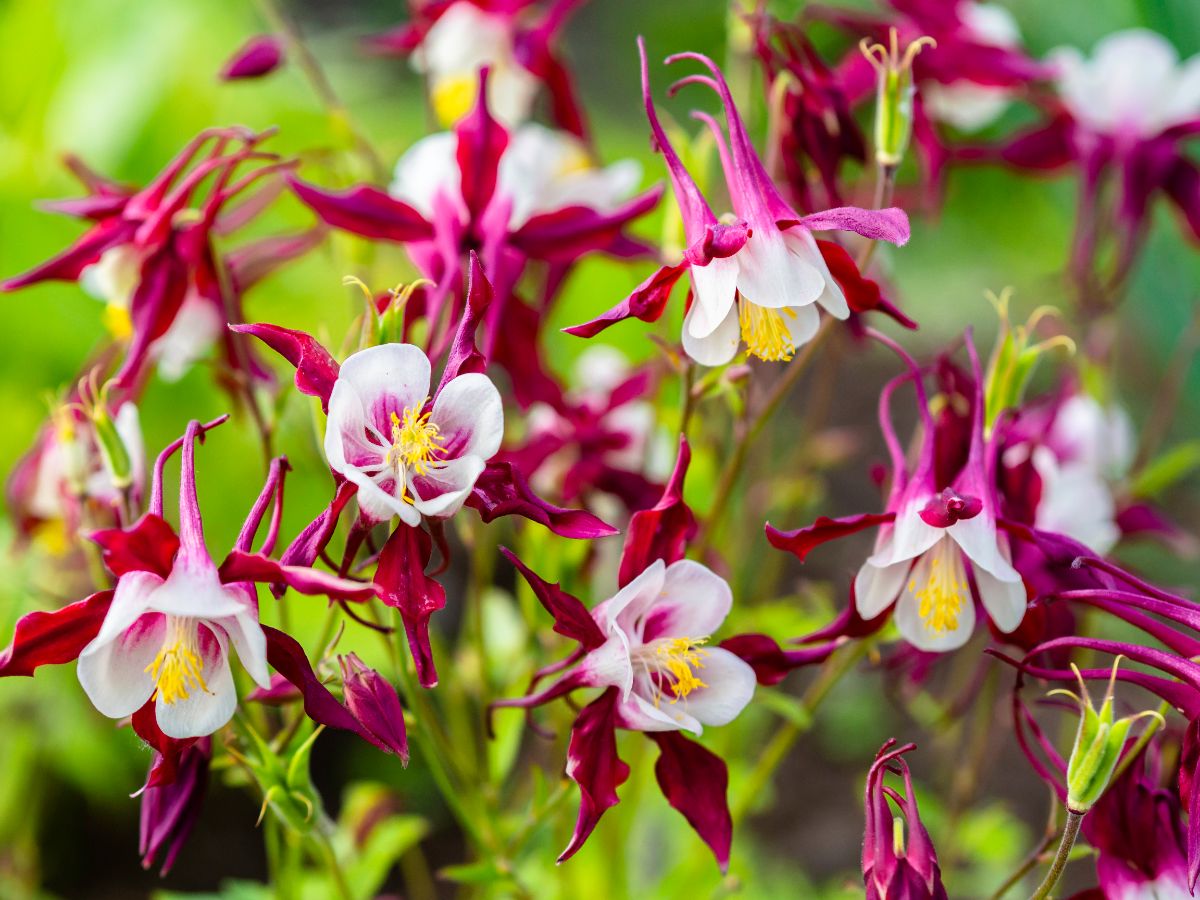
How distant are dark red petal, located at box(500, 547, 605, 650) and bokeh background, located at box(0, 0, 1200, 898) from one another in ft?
1.16

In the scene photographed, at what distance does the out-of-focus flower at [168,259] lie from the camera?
701 mm

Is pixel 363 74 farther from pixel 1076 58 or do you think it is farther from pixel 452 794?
pixel 452 794

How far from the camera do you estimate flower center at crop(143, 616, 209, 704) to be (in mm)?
520

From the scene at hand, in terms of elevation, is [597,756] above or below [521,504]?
below

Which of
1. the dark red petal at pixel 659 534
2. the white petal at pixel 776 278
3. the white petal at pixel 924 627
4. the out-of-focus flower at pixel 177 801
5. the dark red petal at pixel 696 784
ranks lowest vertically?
the dark red petal at pixel 696 784

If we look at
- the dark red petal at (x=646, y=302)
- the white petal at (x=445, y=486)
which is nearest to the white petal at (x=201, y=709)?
the white petal at (x=445, y=486)

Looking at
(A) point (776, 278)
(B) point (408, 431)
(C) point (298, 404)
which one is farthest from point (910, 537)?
(C) point (298, 404)

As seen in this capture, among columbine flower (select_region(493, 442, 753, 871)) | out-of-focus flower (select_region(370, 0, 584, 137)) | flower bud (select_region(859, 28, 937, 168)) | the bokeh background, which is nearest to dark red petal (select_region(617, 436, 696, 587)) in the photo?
columbine flower (select_region(493, 442, 753, 871))

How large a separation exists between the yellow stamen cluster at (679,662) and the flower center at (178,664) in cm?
21

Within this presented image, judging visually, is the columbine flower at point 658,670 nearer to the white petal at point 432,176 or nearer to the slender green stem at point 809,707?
the slender green stem at point 809,707

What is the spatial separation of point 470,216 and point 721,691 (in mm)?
324

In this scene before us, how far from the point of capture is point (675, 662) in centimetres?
59

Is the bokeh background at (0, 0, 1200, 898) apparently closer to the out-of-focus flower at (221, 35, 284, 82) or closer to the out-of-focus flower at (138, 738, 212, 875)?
the out-of-focus flower at (221, 35, 284, 82)

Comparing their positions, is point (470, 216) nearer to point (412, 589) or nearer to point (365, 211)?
point (365, 211)
